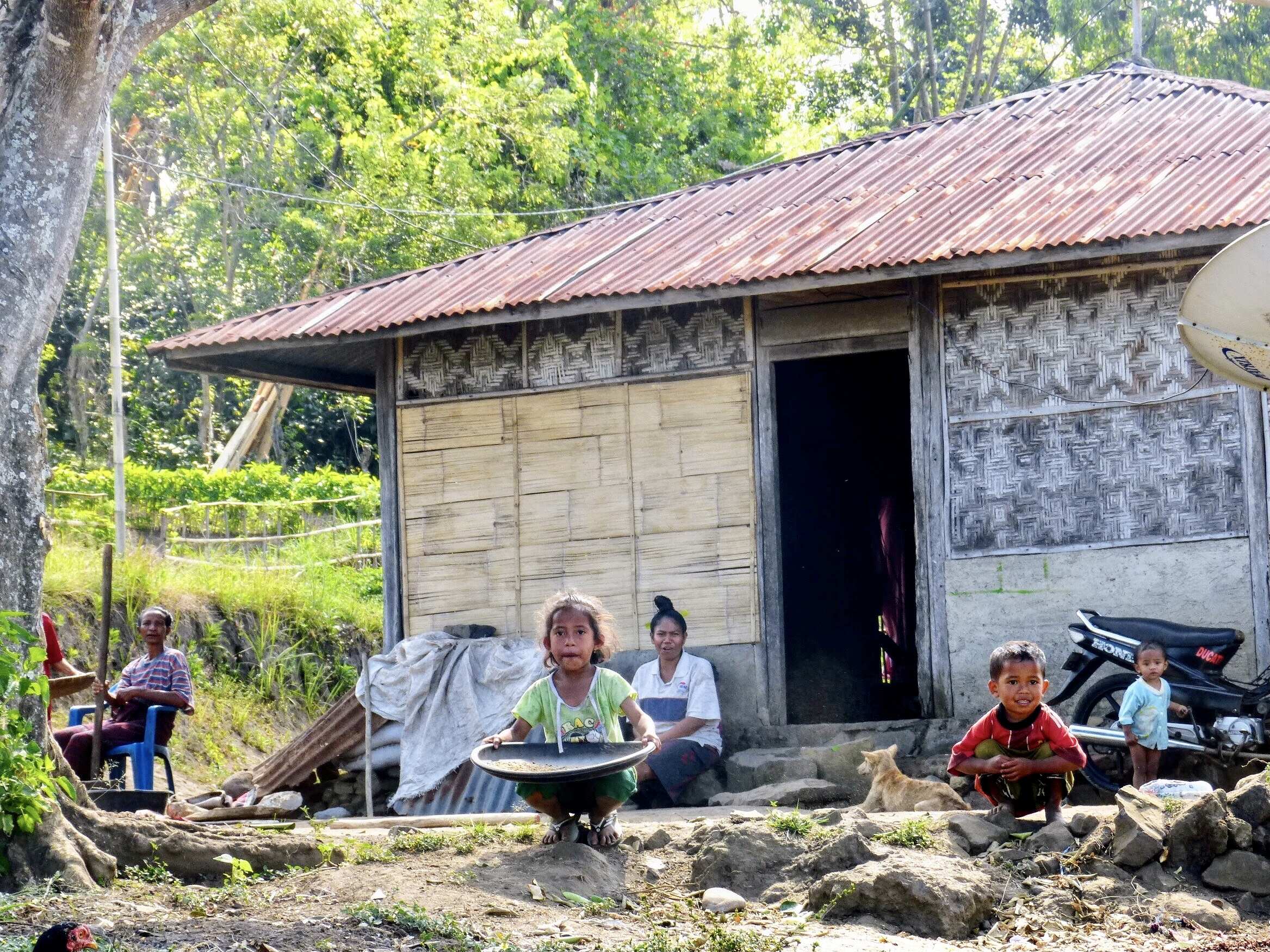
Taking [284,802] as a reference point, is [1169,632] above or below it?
above

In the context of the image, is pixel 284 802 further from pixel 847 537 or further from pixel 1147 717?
pixel 1147 717

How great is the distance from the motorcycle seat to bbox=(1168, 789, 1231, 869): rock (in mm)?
2584

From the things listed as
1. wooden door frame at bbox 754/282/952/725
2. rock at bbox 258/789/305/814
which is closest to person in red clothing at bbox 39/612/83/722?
rock at bbox 258/789/305/814

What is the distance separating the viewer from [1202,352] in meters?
6.24

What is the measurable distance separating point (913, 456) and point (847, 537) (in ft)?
11.8

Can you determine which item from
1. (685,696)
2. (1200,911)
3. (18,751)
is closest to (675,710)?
(685,696)

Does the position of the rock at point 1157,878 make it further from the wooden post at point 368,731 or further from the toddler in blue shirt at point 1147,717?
the wooden post at point 368,731

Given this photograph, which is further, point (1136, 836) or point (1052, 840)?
point (1052, 840)

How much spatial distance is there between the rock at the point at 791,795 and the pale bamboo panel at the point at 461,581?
2.81 m

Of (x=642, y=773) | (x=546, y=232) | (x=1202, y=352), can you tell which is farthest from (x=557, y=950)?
(x=546, y=232)

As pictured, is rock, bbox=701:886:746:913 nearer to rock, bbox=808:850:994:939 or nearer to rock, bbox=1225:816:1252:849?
rock, bbox=808:850:994:939

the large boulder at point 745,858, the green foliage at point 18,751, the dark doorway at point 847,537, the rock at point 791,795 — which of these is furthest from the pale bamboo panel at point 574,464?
the green foliage at point 18,751

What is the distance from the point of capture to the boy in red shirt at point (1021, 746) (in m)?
5.95

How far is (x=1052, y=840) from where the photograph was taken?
578 centimetres
